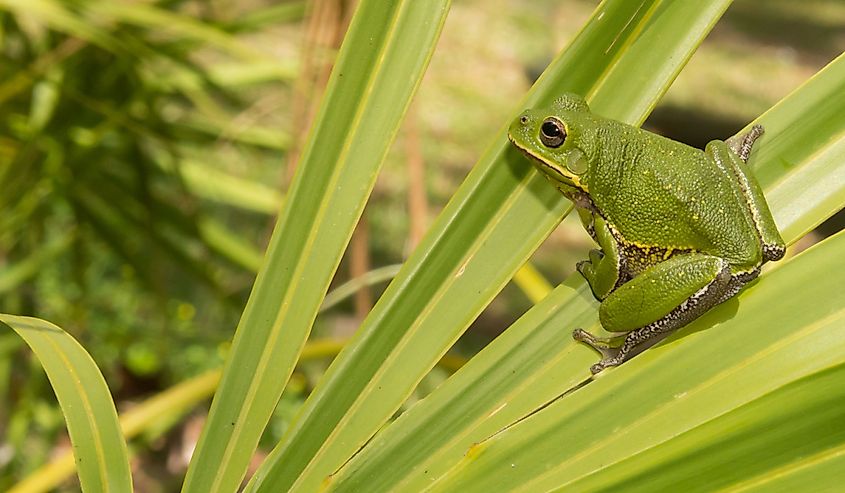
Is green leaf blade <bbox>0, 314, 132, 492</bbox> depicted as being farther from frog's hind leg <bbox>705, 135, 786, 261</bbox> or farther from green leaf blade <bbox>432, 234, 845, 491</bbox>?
frog's hind leg <bbox>705, 135, 786, 261</bbox>

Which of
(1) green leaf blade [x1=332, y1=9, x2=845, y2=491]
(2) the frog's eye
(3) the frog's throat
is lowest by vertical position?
(1) green leaf blade [x1=332, y1=9, x2=845, y2=491]

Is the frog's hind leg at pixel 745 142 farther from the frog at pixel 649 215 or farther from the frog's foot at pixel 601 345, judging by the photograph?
the frog's foot at pixel 601 345

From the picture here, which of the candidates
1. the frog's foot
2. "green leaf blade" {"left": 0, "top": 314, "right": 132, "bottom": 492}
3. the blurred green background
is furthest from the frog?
"green leaf blade" {"left": 0, "top": 314, "right": 132, "bottom": 492}

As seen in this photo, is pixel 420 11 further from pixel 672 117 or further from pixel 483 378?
pixel 672 117

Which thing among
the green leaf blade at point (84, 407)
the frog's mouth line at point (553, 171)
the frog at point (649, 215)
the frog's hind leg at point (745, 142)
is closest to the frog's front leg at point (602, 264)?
the frog at point (649, 215)

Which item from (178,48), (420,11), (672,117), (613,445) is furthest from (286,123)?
(613,445)

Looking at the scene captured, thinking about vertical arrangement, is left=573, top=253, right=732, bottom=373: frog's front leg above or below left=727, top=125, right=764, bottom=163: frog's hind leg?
below
